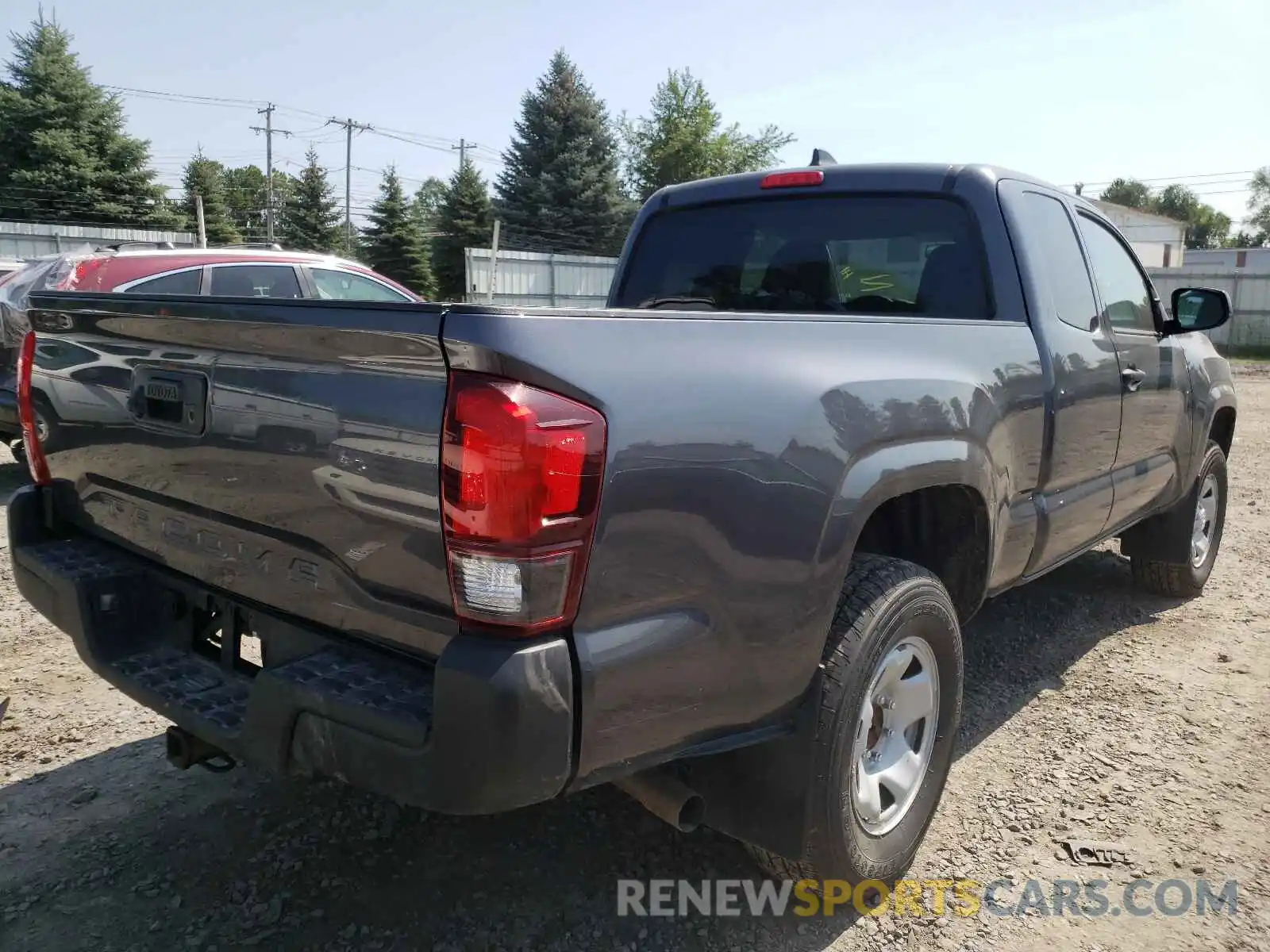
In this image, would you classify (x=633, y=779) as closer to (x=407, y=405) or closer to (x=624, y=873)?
(x=624, y=873)

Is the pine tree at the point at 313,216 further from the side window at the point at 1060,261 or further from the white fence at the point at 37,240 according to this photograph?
the side window at the point at 1060,261

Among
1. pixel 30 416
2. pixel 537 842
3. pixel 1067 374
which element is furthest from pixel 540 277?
pixel 537 842

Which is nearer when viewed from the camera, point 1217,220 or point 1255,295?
point 1255,295

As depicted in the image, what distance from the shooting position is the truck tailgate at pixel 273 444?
1.83m

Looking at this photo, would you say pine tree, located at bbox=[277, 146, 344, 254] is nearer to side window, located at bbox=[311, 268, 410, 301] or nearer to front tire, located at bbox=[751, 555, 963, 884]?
side window, located at bbox=[311, 268, 410, 301]

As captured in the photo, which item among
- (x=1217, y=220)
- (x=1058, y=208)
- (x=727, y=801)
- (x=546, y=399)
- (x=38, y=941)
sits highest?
(x=1217, y=220)

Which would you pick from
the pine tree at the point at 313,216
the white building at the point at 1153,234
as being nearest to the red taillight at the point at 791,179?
the pine tree at the point at 313,216

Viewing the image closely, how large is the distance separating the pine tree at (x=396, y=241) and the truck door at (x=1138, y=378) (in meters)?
33.8

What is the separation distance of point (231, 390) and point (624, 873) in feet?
5.42

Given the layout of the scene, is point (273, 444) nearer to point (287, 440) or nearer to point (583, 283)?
point (287, 440)

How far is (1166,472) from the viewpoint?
4.46m

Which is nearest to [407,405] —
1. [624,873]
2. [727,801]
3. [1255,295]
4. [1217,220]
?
[727,801]

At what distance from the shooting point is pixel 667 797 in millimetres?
2166

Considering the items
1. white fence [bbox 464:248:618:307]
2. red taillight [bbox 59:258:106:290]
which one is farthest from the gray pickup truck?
white fence [bbox 464:248:618:307]
